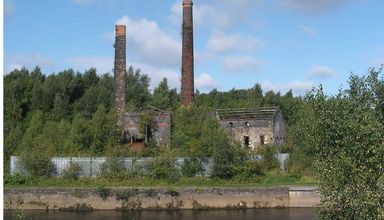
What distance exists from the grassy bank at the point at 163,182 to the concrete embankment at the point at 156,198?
2.33 m

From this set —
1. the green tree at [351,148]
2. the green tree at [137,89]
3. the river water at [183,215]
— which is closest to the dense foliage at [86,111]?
the green tree at [137,89]

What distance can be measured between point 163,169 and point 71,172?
7329 millimetres

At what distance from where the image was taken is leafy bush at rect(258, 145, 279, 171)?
4303 cm

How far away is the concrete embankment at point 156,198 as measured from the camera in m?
37.2

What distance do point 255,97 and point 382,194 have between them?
2624 inches

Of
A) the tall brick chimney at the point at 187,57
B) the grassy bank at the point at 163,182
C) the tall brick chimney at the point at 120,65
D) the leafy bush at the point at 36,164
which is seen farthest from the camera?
the tall brick chimney at the point at 187,57

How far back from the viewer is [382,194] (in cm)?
1277

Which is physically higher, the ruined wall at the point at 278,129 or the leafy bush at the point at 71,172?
the ruined wall at the point at 278,129

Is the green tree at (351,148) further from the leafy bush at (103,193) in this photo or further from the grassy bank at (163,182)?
the grassy bank at (163,182)

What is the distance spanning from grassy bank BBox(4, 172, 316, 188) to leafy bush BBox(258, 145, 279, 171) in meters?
1.61

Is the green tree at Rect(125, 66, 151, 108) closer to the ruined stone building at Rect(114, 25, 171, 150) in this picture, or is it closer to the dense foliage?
the dense foliage

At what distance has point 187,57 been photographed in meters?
50.0

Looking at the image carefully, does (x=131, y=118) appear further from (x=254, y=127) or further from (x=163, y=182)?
(x=254, y=127)

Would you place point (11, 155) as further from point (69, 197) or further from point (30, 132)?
point (69, 197)
